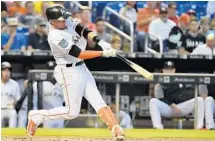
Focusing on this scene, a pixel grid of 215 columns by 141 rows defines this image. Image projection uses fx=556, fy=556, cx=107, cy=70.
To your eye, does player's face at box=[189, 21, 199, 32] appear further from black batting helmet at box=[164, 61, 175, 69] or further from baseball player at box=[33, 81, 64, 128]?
baseball player at box=[33, 81, 64, 128]

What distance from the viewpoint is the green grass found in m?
6.73

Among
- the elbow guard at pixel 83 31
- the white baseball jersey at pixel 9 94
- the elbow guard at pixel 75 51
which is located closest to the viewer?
the elbow guard at pixel 75 51

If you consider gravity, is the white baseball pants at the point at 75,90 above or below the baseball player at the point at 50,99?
above

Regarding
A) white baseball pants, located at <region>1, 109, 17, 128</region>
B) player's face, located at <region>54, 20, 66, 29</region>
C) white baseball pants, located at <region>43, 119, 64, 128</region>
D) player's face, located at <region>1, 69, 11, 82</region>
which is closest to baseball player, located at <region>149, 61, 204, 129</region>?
white baseball pants, located at <region>43, 119, 64, 128</region>

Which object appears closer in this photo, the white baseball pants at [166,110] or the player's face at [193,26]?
the white baseball pants at [166,110]

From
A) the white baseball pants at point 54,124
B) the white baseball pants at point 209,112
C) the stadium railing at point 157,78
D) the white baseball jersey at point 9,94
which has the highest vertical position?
the stadium railing at point 157,78

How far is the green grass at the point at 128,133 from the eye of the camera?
22.1ft

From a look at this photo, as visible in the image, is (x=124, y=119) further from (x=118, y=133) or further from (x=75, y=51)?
(x=75, y=51)

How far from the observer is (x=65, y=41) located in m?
5.47

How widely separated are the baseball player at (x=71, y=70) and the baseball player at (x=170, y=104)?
217cm

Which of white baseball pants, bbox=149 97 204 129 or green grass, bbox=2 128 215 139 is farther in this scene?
white baseball pants, bbox=149 97 204 129

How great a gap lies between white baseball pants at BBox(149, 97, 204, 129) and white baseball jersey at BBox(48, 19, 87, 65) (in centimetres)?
A: 215

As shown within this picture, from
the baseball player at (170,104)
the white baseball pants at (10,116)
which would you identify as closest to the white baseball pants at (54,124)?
the white baseball pants at (10,116)

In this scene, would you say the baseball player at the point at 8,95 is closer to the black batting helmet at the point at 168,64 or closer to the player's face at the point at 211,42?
the black batting helmet at the point at 168,64
